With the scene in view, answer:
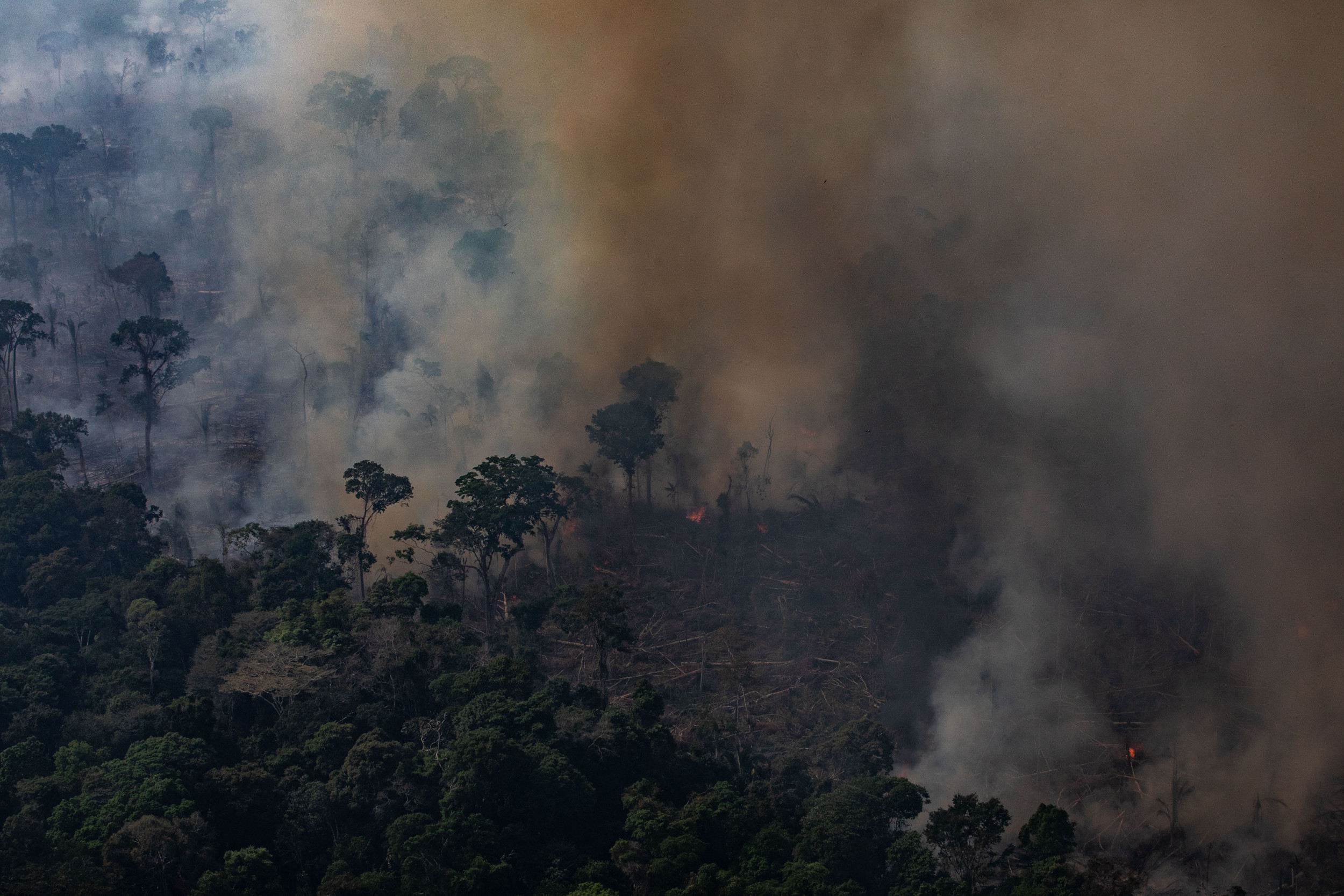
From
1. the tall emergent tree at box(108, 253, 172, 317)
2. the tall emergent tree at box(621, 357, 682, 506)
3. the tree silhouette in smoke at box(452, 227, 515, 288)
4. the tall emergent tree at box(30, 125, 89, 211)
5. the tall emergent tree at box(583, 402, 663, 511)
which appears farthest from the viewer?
the tall emergent tree at box(30, 125, 89, 211)

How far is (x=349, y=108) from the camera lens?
65.1 meters

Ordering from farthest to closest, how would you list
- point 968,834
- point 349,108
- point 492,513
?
point 349,108 → point 492,513 → point 968,834

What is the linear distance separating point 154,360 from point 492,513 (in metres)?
22.1

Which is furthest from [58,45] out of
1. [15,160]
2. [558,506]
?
[558,506]

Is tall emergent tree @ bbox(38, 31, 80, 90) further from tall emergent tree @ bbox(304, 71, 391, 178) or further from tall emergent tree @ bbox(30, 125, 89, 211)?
tall emergent tree @ bbox(304, 71, 391, 178)

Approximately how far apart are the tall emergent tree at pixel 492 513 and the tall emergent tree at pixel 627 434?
3.48 metres

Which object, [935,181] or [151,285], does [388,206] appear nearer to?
[151,285]

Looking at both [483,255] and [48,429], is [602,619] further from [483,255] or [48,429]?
[483,255]

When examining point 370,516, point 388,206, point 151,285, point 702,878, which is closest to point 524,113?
point 388,206

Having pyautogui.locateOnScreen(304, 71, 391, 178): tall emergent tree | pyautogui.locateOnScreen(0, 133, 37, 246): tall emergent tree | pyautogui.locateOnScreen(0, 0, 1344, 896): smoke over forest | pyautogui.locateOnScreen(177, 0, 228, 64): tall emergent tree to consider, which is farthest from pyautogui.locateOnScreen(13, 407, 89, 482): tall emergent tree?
pyautogui.locateOnScreen(177, 0, 228, 64): tall emergent tree

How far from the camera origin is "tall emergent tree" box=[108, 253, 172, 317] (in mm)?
57875

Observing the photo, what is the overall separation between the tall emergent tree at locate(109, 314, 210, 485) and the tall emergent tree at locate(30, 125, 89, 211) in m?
14.5

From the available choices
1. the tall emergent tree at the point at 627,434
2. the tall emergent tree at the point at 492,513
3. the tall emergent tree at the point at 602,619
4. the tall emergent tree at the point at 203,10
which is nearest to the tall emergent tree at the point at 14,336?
the tall emergent tree at the point at 492,513

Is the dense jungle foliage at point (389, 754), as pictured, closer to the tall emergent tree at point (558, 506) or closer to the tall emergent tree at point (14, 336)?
the tall emergent tree at point (558, 506)
